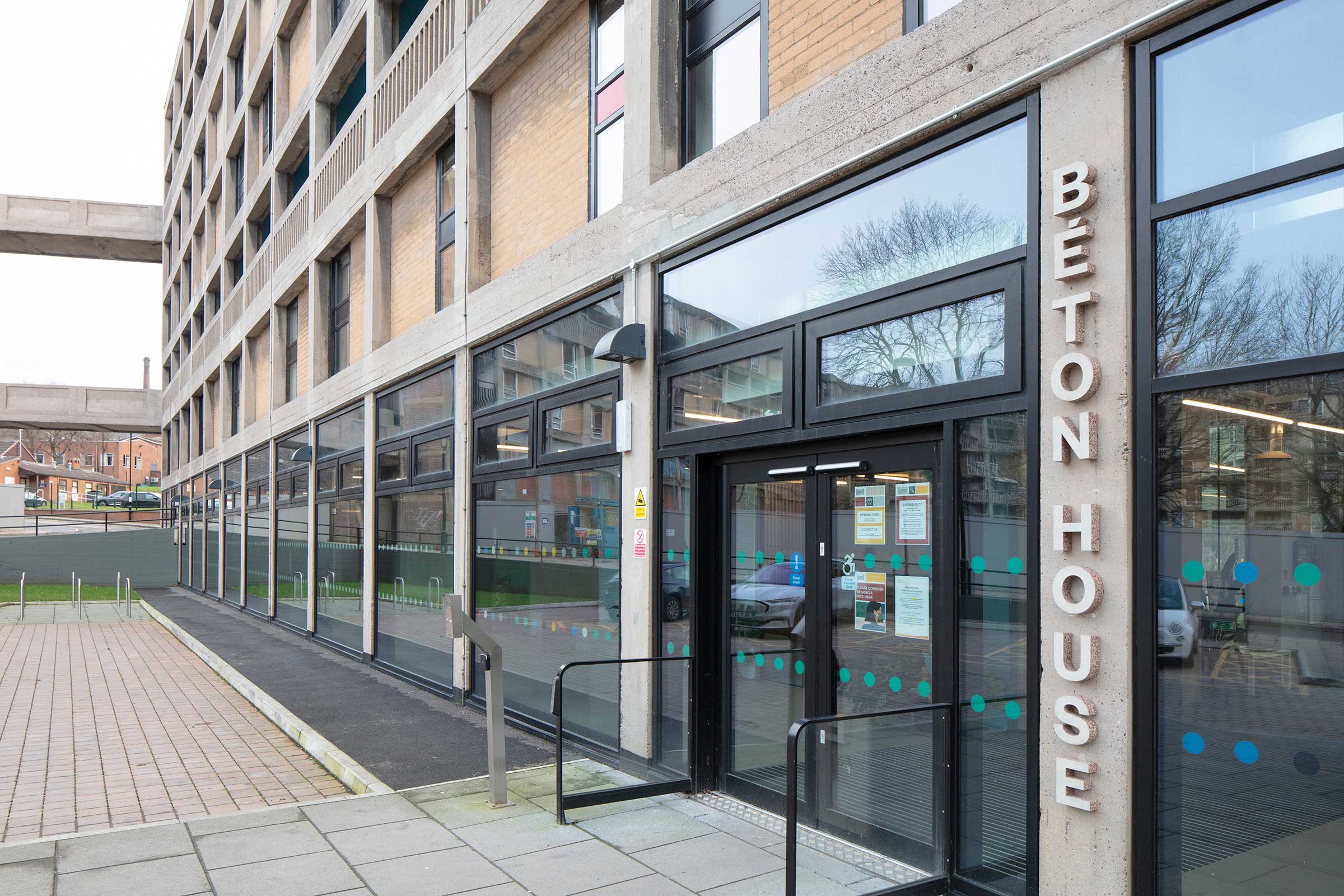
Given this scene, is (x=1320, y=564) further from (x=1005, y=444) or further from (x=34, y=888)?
(x=34, y=888)

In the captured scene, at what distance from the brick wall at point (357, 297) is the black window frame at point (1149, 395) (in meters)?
12.0

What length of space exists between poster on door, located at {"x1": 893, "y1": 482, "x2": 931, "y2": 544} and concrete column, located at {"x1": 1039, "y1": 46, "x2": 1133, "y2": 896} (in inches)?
35.3

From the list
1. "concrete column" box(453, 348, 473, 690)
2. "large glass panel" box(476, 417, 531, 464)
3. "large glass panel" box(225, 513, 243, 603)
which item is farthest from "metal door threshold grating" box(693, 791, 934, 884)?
"large glass panel" box(225, 513, 243, 603)

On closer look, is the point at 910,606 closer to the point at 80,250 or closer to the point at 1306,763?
the point at 1306,763

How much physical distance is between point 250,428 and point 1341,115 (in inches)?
840

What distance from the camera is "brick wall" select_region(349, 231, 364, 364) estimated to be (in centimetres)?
1484

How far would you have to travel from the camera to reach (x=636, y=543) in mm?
7566

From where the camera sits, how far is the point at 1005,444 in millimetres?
4711

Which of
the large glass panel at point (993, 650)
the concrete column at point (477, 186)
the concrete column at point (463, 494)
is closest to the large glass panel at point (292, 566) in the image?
the concrete column at point (463, 494)

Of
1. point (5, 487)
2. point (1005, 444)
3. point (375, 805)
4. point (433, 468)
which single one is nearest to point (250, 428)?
point (433, 468)

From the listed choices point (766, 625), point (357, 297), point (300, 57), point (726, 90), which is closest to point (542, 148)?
point (726, 90)

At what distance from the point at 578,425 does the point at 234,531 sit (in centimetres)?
1818

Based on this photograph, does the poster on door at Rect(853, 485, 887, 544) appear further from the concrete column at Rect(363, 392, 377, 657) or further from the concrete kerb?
the concrete column at Rect(363, 392, 377, 657)

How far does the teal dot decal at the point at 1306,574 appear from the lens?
3.52 meters
